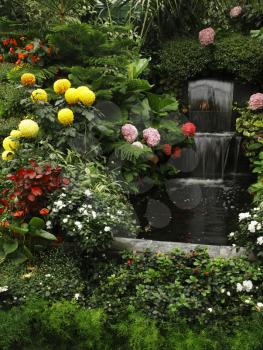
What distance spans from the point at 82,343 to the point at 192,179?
4.55m

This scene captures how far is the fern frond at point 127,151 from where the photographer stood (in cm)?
612

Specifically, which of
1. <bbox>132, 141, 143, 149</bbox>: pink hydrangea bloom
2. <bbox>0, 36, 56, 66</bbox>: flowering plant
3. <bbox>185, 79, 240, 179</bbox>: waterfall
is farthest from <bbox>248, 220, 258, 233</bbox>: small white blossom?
<bbox>0, 36, 56, 66</bbox>: flowering plant

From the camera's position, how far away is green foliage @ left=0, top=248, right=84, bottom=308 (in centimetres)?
383

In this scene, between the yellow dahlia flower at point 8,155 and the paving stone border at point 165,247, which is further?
the yellow dahlia flower at point 8,155

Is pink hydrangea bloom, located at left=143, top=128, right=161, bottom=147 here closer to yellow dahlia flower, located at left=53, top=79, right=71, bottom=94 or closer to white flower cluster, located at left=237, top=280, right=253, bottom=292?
yellow dahlia flower, located at left=53, top=79, right=71, bottom=94

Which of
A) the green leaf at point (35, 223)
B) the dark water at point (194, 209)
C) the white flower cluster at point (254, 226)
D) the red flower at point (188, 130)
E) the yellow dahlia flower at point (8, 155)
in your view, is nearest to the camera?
the white flower cluster at point (254, 226)

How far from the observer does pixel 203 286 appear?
3732 millimetres

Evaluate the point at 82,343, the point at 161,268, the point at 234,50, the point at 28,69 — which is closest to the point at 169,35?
the point at 234,50

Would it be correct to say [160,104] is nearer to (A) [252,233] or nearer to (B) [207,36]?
(B) [207,36]

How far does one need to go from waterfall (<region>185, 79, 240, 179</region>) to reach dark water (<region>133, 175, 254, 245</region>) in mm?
293

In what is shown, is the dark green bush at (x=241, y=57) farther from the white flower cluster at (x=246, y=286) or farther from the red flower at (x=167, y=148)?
the white flower cluster at (x=246, y=286)

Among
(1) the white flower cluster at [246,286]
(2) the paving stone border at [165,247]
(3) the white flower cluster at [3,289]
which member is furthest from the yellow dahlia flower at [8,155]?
(1) the white flower cluster at [246,286]

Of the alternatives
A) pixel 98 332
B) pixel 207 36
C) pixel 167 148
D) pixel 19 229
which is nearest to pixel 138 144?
pixel 167 148

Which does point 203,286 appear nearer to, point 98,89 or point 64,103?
point 64,103
